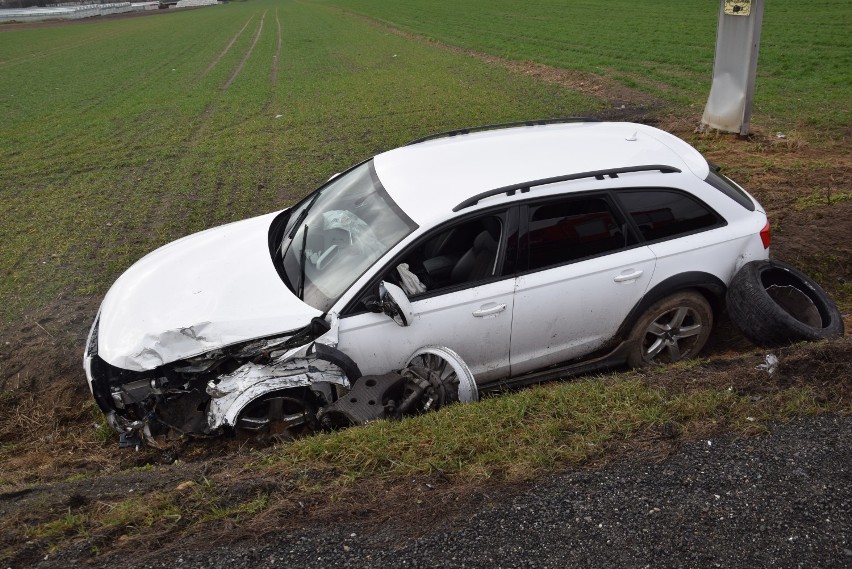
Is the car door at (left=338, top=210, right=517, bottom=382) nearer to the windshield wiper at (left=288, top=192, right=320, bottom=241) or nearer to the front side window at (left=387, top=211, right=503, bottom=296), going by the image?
the front side window at (left=387, top=211, right=503, bottom=296)

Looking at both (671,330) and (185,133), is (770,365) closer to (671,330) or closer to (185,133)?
(671,330)

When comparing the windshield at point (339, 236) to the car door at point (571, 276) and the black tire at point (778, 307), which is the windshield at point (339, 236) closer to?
the car door at point (571, 276)

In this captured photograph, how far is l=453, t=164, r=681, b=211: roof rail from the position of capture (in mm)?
5086

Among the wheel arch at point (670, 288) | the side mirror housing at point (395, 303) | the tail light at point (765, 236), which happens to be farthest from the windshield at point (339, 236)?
the tail light at point (765, 236)

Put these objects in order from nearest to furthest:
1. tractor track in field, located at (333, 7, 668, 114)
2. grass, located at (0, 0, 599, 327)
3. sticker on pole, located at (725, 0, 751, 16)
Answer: grass, located at (0, 0, 599, 327) → sticker on pole, located at (725, 0, 751, 16) → tractor track in field, located at (333, 7, 668, 114)

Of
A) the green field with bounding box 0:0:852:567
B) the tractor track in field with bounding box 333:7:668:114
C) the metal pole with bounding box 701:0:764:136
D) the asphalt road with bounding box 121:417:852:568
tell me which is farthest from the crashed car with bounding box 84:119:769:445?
the tractor track in field with bounding box 333:7:668:114

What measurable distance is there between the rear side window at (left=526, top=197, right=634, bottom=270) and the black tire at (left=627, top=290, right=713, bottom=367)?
627 millimetres

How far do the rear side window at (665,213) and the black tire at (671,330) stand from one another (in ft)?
1.67

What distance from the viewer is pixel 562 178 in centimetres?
529

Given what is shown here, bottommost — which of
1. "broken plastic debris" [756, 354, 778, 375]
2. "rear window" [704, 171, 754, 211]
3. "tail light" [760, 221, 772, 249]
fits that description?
"broken plastic debris" [756, 354, 778, 375]

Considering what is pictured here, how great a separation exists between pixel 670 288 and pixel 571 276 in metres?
0.84

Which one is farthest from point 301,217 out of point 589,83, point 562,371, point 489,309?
point 589,83

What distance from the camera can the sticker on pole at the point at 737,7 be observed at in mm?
11563

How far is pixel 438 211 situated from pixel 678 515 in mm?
2515
